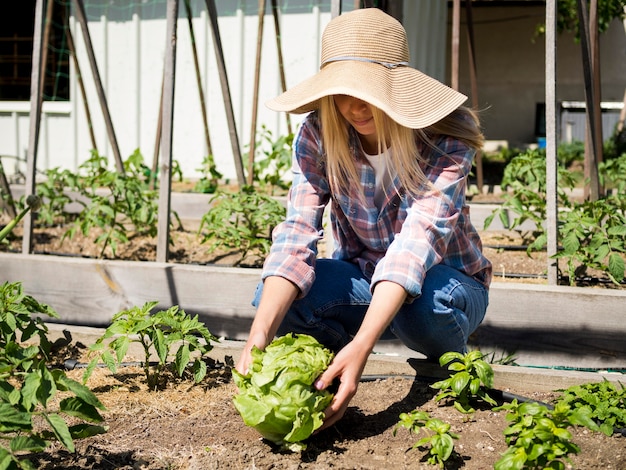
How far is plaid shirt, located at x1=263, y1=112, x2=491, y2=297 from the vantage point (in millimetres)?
2162

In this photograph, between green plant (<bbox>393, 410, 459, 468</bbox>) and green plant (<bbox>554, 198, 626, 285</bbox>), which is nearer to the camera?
green plant (<bbox>393, 410, 459, 468</bbox>)

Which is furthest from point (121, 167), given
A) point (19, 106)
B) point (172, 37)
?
point (19, 106)

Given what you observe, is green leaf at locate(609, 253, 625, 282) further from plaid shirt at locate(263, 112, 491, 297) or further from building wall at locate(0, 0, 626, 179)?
building wall at locate(0, 0, 626, 179)

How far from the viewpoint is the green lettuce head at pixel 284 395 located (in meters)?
1.88

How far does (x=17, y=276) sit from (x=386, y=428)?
1972 millimetres

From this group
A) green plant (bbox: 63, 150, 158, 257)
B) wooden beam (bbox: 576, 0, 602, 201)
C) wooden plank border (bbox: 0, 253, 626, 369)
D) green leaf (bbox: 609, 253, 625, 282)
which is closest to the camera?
wooden plank border (bbox: 0, 253, 626, 369)

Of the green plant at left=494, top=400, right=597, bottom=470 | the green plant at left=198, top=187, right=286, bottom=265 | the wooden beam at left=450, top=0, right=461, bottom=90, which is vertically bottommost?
the green plant at left=494, top=400, right=597, bottom=470

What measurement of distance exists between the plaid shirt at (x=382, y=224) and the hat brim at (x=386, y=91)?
0.61ft

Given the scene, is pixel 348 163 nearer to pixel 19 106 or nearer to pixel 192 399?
pixel 192 399

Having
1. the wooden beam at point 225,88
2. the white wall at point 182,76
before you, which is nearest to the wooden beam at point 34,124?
the wooden beam at point 225,88

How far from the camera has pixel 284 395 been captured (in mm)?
1887

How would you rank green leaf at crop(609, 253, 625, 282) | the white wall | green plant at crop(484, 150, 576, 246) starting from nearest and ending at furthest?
green leaf at crop(609, 253, 625, 282), green plant at crop(484, 150, 576, 246), the white wall

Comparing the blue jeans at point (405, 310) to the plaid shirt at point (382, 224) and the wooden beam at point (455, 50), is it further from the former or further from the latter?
the wooden beam at point (455, 50)

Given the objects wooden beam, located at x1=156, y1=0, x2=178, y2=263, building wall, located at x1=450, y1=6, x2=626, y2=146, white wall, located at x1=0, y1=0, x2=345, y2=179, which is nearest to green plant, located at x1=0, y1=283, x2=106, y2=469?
wooden beam, located at x1=156, y1=0, x2=178, y2=263
